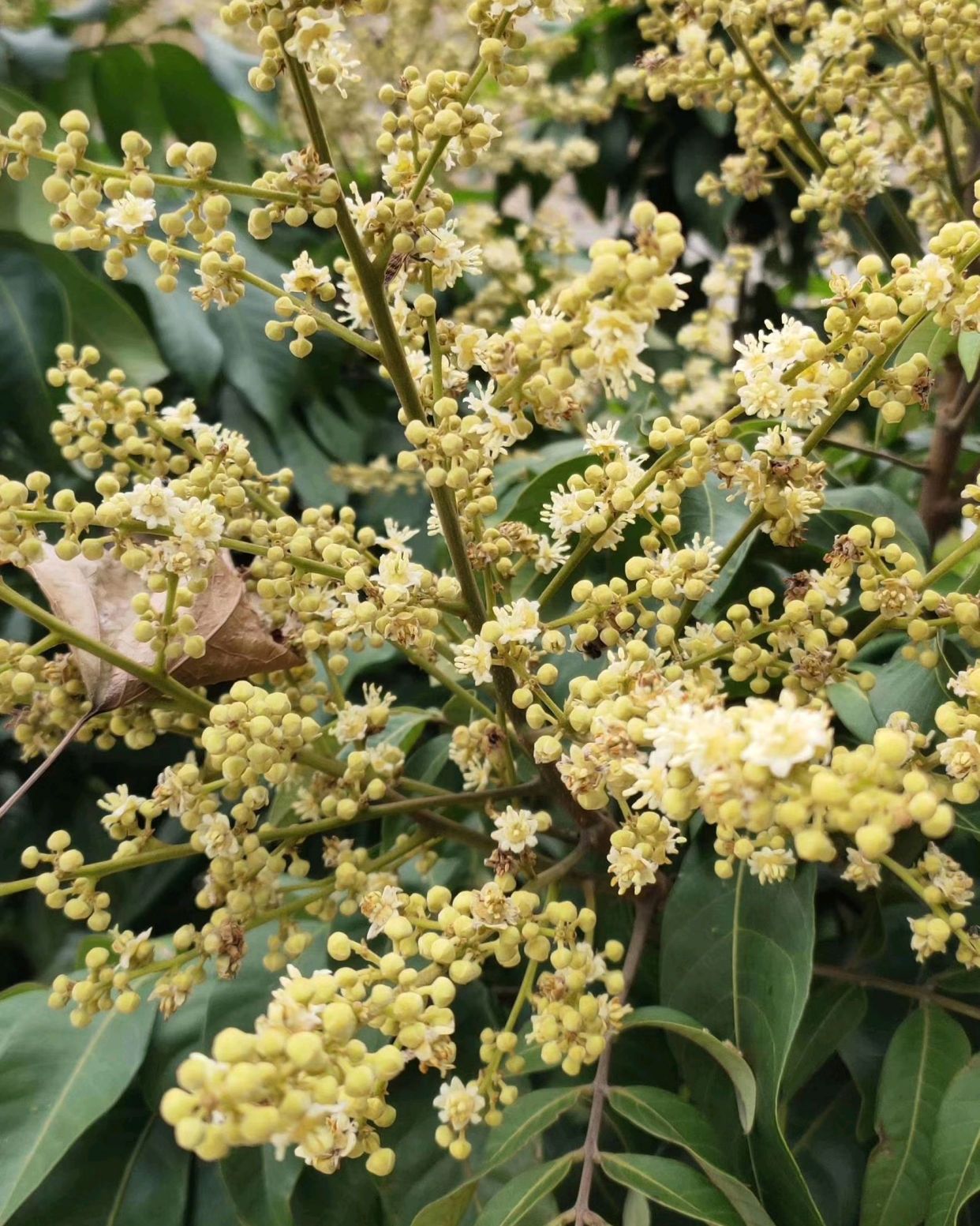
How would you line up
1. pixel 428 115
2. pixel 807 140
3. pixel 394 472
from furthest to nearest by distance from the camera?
pixel 394 472 < pixel 807 140 < pixel 428 115

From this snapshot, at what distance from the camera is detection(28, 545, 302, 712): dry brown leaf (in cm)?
55

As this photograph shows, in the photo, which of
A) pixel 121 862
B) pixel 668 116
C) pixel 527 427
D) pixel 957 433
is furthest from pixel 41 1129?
pixel 668 116

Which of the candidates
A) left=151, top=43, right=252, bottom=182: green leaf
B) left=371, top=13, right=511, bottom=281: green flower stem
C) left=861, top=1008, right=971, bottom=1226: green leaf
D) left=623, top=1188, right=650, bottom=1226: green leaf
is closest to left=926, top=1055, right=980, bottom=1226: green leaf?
left=861, top=1008, right=971, bottom=1226: green leaf

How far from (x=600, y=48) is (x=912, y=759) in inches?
49.2

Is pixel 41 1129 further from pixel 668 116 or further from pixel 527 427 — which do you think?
pixel 668 116

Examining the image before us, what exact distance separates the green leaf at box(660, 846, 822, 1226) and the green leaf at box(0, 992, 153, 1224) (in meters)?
0.35

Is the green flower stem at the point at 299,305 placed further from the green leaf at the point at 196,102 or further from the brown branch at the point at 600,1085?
the green leaf at the point at 196,102

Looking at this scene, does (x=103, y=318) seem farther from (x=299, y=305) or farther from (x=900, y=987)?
(x=900, y=987)

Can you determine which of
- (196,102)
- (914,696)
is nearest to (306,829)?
(914,696)

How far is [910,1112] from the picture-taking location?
0.60 m

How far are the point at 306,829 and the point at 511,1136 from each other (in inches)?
8.3

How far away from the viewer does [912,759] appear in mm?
471

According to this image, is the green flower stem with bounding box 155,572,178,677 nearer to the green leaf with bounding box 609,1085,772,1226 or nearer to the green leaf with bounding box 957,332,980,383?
the green leaf with bounding box 609,1085,772,1226

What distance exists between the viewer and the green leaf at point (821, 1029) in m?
0.64
